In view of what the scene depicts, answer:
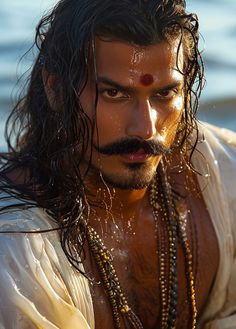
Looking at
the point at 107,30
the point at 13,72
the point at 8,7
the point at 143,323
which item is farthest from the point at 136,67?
the point at 8,7

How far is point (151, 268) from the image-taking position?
3625 millimetres

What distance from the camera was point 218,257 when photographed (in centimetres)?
370

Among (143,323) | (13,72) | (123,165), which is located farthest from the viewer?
(13,72)

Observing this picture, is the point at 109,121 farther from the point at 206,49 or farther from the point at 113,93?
the point at 206,49

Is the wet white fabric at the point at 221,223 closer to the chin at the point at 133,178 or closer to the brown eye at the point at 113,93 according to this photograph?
the chin at the point at 133,178

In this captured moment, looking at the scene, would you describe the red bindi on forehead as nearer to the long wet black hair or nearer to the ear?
the long wet black hair

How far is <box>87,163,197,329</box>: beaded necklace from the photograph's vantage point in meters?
3.48

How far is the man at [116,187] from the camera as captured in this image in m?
3.25

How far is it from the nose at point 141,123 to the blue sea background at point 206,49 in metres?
1.95

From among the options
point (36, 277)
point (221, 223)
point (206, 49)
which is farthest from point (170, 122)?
point (206, 49)

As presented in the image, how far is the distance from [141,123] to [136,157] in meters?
0.09

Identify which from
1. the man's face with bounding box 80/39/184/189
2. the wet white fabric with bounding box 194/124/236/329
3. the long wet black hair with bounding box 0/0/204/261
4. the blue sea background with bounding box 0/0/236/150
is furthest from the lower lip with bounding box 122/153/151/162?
the blue sea background with bounding box 0/0/236/150

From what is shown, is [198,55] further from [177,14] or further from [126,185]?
[126,185]

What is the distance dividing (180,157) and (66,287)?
652 mm
